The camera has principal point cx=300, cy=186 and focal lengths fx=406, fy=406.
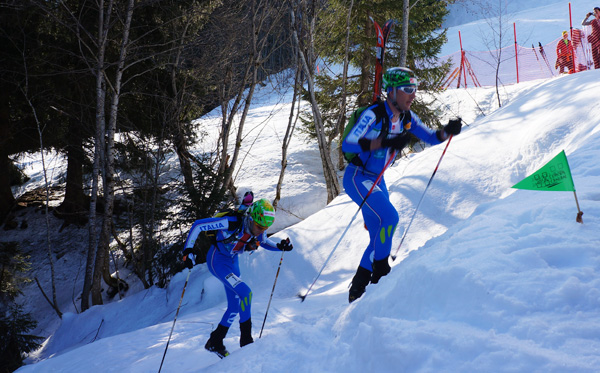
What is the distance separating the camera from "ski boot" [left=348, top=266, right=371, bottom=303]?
4.64 meters

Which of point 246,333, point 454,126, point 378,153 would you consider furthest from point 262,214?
point 454,126

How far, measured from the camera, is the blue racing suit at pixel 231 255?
4940 mm

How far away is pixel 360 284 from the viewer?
4.68 metres

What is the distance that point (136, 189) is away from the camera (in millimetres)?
12078

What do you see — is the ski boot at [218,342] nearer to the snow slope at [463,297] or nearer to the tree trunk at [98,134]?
the snow slope at [463,297]

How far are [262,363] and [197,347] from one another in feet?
8.59

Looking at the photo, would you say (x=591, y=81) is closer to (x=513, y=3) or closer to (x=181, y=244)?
(x=181, y=244)

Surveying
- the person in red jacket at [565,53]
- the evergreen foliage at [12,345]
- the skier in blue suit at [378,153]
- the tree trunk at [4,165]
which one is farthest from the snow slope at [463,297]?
the tree trunk at [4,165]

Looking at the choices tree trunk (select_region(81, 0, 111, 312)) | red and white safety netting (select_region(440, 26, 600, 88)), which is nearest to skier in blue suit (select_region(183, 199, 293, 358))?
tree trunk (select_region(81, 0, 111, 312))

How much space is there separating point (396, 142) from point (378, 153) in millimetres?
391

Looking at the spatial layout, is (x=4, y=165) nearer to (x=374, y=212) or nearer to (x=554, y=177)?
(x=374, y=212)

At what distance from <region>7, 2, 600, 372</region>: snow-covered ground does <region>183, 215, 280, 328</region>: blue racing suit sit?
61cm

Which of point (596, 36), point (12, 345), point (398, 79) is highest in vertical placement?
point (398, 79)

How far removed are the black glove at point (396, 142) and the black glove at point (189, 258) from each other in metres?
2.48
